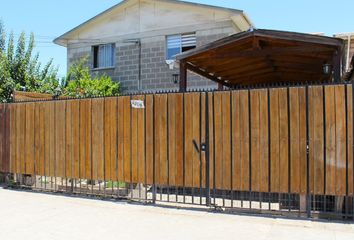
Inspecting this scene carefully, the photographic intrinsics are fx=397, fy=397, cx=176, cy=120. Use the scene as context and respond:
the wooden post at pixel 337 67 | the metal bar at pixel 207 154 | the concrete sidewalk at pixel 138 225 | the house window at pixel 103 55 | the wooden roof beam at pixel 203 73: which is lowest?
the concrete sidewalk at pixel 138 225

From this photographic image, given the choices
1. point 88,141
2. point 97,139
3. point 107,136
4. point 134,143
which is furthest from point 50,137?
point 134,143

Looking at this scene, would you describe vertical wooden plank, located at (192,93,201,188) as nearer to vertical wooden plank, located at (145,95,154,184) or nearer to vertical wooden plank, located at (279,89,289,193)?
vertical wooden plank, located at (145,95,154,184)

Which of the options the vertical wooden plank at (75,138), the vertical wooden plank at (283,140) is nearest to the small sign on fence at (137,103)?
the vertical wooden plank at (75,138)

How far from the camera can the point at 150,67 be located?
52.7ft

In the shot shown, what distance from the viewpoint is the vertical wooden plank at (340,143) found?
21.8 feet

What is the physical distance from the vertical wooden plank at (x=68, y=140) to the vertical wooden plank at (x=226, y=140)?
3809 millimetres

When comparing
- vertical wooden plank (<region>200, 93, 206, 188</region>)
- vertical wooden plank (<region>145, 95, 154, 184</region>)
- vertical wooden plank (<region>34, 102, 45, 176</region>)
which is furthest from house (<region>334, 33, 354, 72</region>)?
vertical wooden plank (<region>34, 102, 45, 176</region>)

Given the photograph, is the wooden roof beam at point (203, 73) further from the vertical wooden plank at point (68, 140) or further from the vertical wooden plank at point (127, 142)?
the vertical wooden plank at point (68, 140)

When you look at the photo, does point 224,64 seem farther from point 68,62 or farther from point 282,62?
point 68,62

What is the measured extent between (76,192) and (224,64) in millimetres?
5390

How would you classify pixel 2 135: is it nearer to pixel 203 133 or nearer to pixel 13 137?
pixel 13 137

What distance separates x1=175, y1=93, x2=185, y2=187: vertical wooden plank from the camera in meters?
7.91

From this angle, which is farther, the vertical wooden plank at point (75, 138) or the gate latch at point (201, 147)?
the vertical wooden plank at point (75, 138)

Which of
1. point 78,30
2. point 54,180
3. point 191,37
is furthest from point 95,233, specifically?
point 78,30
